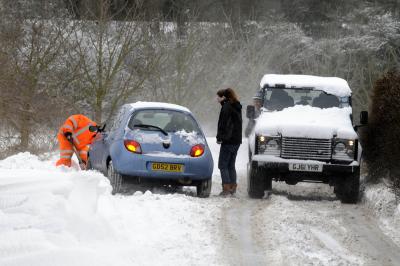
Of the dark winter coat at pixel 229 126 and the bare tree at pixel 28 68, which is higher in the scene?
the bare tree at pixel 28 68

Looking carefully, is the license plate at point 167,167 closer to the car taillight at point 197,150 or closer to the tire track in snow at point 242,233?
the car taillight at point 197,150

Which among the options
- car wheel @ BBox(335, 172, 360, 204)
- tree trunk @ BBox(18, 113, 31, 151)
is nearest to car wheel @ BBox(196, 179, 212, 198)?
car wheel @ BBox(335, 172, 360, 204)

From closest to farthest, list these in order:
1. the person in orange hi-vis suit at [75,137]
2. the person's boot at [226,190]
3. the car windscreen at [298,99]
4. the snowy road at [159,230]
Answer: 1. the snowy road at [159,230]
2. the person's boot at [226,190]
3. the car windscreen at [298,99]
4. the person in orange hi-vis suit at [75,137]

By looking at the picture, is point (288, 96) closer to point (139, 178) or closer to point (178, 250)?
point (139, 178)

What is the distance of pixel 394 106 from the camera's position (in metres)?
13.9

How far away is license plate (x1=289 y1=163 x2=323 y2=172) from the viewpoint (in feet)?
45.6

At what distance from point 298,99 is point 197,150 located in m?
→ 2.92

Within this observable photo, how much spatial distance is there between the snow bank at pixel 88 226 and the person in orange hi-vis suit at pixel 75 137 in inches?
175

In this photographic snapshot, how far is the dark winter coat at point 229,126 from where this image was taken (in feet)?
47.4

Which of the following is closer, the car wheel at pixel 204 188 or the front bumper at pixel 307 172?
the car wheel at pixel 204 188

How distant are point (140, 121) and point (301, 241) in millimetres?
4596

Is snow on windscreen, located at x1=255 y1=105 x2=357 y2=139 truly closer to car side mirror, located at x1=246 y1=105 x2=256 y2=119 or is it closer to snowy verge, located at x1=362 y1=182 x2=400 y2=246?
car side mirror, located at x1=246 y1=105 x2=256 y2=119

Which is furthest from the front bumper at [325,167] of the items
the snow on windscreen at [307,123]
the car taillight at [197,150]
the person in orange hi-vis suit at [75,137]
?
the person in orange hi-vis suit at [75,137]

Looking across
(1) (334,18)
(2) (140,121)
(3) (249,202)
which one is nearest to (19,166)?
(2) (140,121)
